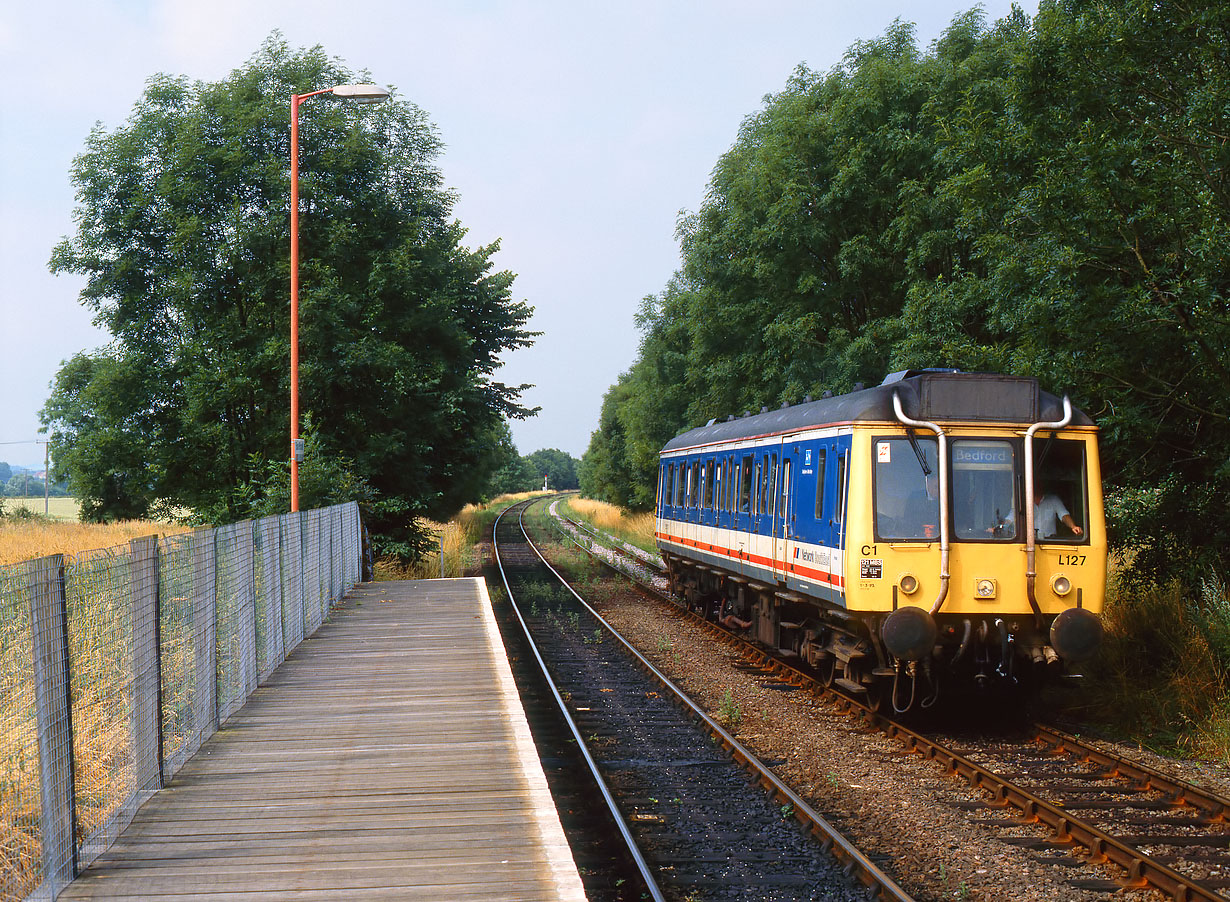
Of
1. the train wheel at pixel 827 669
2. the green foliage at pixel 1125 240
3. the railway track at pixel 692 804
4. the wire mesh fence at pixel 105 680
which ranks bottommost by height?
the railway track at pixel 692 804

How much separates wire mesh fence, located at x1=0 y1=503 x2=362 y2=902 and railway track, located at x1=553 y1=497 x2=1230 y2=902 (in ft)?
17.5

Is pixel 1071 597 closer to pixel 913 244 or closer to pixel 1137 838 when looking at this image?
pixel 1137 838

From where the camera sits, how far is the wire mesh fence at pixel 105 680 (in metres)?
4.86

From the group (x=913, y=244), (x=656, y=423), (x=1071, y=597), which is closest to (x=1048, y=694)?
(x=1071, y=597)

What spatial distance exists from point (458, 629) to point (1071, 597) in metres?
7.43

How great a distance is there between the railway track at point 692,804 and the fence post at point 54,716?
303 centimetres

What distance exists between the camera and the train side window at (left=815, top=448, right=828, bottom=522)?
37.0 feet

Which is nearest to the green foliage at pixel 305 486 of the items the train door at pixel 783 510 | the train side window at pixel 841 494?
the train door at pixel 783 510

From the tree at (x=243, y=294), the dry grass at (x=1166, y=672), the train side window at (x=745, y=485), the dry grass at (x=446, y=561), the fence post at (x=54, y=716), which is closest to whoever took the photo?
the fence post at (x=54, y=716)

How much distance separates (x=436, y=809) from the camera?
6.29m

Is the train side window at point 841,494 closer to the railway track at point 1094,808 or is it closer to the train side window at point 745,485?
the railway track at point 1094,808

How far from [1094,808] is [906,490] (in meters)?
3.23

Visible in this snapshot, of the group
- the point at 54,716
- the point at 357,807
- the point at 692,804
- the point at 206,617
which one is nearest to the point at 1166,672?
the point at 692,804

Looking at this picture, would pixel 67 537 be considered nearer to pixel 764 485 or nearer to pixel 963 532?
pixel 764 485
